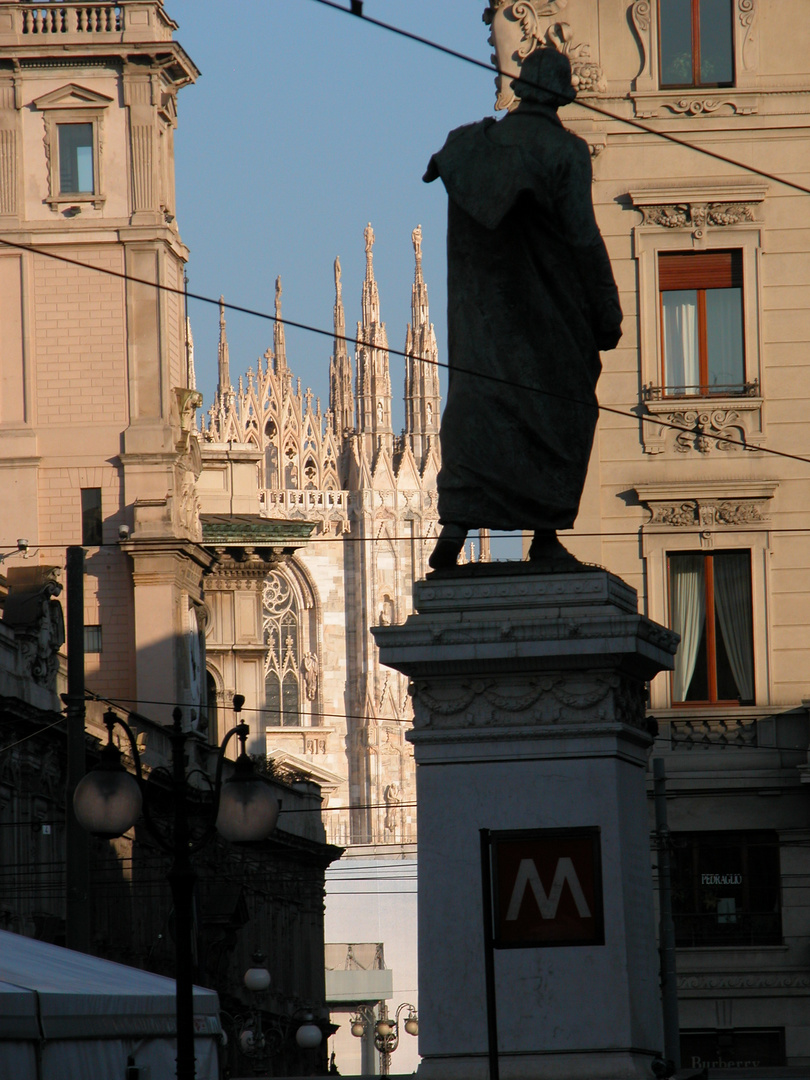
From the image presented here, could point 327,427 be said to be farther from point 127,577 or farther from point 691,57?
point 691,57

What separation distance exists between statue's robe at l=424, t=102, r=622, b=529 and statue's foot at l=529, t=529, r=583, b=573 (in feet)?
0.20

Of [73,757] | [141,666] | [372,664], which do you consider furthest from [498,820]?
[372,664]

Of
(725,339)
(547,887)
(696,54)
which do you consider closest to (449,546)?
(547,887)

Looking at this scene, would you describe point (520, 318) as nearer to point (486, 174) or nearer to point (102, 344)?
point (486, 174)

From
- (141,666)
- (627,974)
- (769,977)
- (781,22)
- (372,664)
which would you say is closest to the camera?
(627,974)

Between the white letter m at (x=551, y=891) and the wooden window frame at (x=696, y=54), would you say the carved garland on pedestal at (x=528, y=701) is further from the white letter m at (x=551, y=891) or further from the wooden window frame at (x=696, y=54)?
the wooden window frame at (x=696, y=54)

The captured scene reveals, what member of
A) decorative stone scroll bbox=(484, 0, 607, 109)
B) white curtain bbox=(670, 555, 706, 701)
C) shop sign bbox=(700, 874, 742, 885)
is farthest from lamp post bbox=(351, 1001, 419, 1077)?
decorative stone scroll bbox=(484, 0, 607, 109)

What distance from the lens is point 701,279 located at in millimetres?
27734

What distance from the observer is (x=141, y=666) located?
50812mm

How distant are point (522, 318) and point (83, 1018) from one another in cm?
613

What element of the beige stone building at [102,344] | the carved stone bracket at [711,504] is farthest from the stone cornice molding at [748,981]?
the beige stone building at [102,344]

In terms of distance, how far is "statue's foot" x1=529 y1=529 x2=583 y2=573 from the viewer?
420 inches

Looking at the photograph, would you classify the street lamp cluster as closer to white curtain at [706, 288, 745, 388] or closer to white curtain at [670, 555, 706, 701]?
white curtain at [670, 555, 706, 701]

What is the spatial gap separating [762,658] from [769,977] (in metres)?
3.46
